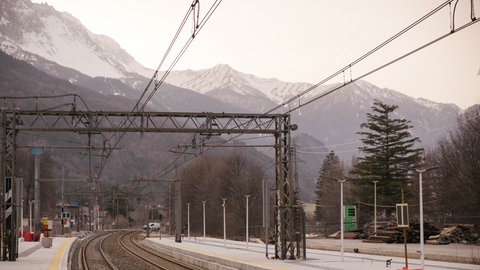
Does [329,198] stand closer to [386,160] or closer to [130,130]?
[386,160]

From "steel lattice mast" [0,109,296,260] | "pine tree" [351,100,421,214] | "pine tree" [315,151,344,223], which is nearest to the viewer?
"steel lattice mast" [0,109,296,260]

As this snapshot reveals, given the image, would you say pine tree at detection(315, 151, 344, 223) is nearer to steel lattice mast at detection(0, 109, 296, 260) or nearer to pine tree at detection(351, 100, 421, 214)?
pine tree at detection(351, 100, 421, 214)

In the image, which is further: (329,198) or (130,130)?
(329,198)

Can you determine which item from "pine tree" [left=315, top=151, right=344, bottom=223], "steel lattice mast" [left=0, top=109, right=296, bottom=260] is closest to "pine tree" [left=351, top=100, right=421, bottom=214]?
"pine tree" [left=315, top=151, right=344, bottom=223]

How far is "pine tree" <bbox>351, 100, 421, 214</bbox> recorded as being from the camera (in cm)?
8494

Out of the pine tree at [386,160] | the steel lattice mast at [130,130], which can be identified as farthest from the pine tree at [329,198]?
the steel lattice mast at [130,130]

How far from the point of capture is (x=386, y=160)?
86750 mm

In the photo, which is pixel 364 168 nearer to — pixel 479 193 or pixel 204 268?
pixel 479 193

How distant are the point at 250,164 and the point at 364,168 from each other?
4434cm

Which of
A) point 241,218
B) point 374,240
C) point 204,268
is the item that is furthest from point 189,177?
point 204,268

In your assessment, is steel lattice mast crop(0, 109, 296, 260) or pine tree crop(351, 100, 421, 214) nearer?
steel lattice mast crop(0, 109, 296, 260)

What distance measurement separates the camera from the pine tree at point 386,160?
84938mm

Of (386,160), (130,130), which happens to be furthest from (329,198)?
(130,130)

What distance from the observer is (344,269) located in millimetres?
29281
